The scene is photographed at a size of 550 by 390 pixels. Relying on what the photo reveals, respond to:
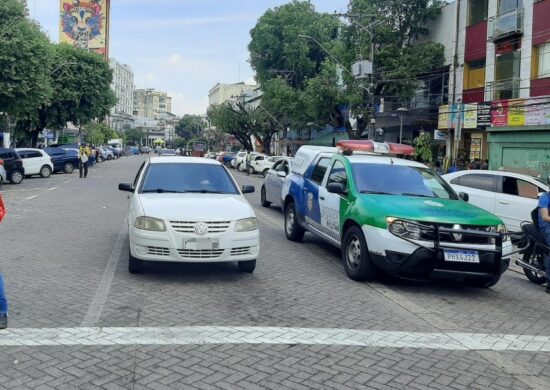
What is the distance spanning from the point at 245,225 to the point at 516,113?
21.0 meters

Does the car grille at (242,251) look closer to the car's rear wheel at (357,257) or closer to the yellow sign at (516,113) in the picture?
the car's rear wheel at (357,257)

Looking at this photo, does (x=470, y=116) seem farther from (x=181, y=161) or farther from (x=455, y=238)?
(x=455, y=238)

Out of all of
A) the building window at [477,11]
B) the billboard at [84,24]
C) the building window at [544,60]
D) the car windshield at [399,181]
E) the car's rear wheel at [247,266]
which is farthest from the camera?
the billboard at [84,24]

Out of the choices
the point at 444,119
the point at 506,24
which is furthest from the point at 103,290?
the point at 444,119

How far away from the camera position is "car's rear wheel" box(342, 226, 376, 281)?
25.8 feet

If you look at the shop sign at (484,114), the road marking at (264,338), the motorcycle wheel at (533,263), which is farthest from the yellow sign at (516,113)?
the road marking at (264,338)

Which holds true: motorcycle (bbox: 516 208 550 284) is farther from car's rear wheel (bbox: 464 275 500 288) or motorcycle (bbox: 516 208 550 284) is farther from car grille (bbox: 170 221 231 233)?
car grille (bbox: 170 221 231 233)

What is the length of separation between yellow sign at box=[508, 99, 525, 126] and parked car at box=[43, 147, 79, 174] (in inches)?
984

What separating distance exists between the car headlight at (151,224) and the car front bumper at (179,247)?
0.17 feet

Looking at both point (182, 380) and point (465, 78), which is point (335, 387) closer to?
point (182, 380)

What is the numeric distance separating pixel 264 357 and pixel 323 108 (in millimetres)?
33873

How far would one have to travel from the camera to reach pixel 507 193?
13719 millimetres

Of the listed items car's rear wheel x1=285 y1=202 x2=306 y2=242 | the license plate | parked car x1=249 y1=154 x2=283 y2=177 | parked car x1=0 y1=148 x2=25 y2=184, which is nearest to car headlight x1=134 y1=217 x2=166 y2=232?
the license plate

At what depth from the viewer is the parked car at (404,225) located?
7.35 m
